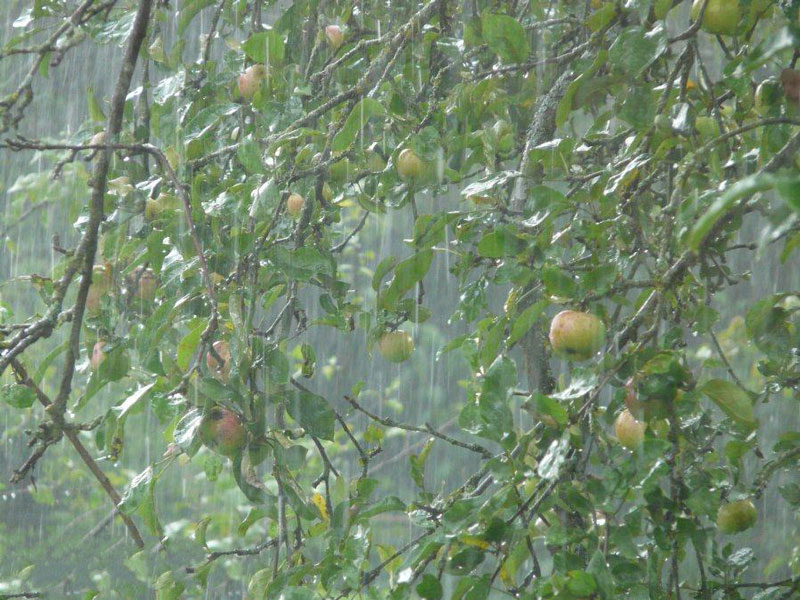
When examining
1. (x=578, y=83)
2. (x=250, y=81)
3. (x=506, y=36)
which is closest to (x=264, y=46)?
(x=250, y=81)

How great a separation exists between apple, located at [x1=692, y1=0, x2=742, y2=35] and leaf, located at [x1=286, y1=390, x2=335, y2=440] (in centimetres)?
47

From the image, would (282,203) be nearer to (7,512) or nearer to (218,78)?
(218,78)

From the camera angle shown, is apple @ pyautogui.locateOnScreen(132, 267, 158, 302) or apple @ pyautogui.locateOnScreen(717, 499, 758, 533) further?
apple @ pyautogui.locateOnScreen(132, 267, 158, 302)

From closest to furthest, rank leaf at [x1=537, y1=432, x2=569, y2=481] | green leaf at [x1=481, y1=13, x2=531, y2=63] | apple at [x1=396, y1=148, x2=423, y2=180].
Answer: leaf at [x1=537, y1=432, x2=569, y2=481], green leaf at [x1=481, y1=13, x2=531, y2=63], apple at [x1=396, y1=148, x2=423, y2=180]

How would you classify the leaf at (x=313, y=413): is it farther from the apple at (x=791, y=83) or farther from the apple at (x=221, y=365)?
the apple at (x=791, y=83)

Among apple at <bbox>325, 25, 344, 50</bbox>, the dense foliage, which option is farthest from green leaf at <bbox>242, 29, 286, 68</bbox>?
apple at <bbox>325, 25, 344, 50</bbox>

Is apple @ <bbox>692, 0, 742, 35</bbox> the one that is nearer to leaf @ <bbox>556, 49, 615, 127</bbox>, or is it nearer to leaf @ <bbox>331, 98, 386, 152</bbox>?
leaf @ <bbox>556, 49, 615, 127</bbox>

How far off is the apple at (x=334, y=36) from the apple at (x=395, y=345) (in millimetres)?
384

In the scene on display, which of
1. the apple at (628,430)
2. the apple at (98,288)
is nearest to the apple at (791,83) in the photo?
the apple at (628,430)

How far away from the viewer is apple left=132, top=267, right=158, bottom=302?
1260 millimetres

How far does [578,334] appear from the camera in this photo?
0.79m

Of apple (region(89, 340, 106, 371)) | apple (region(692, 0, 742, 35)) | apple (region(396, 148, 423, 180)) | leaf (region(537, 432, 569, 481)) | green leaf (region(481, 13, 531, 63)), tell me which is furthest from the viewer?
apple (region(89, 340, 106, 371))

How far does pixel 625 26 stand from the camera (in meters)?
0.78

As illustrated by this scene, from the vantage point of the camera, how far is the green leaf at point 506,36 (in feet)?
2.84
